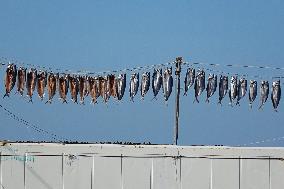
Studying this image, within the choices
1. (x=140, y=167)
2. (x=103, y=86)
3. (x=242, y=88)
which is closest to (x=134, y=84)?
(x=103, y=86)

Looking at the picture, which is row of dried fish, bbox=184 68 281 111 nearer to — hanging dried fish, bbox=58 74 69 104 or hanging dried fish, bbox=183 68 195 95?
hanging dried fish, bbox=183 68 195 95

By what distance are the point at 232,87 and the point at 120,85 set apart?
329 cm

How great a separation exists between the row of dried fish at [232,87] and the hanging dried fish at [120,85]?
179cm

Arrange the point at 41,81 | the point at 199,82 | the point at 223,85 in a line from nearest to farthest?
the point at 41,81 < the point at 199,82 < the point at 223,85

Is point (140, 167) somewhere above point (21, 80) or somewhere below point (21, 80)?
below


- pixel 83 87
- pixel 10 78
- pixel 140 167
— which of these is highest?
pixel 10 78

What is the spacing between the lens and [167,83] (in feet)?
40.2

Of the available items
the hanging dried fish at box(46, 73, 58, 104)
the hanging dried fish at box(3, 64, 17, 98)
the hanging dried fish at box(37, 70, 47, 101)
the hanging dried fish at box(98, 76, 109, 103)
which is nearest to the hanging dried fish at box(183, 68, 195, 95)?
the hanging dried fish at box(98, 76, 109, 103)

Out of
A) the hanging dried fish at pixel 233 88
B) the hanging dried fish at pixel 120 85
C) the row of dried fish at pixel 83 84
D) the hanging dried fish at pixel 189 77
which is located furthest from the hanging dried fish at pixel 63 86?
the hanging dried fish at pixel 233 88

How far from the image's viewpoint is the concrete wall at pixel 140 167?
7.83 meters

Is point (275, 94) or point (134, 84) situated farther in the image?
point (275, 94)

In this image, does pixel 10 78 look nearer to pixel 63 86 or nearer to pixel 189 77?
pixel 63 86

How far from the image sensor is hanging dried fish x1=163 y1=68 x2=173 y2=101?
12241 mm

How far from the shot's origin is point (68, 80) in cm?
1254
